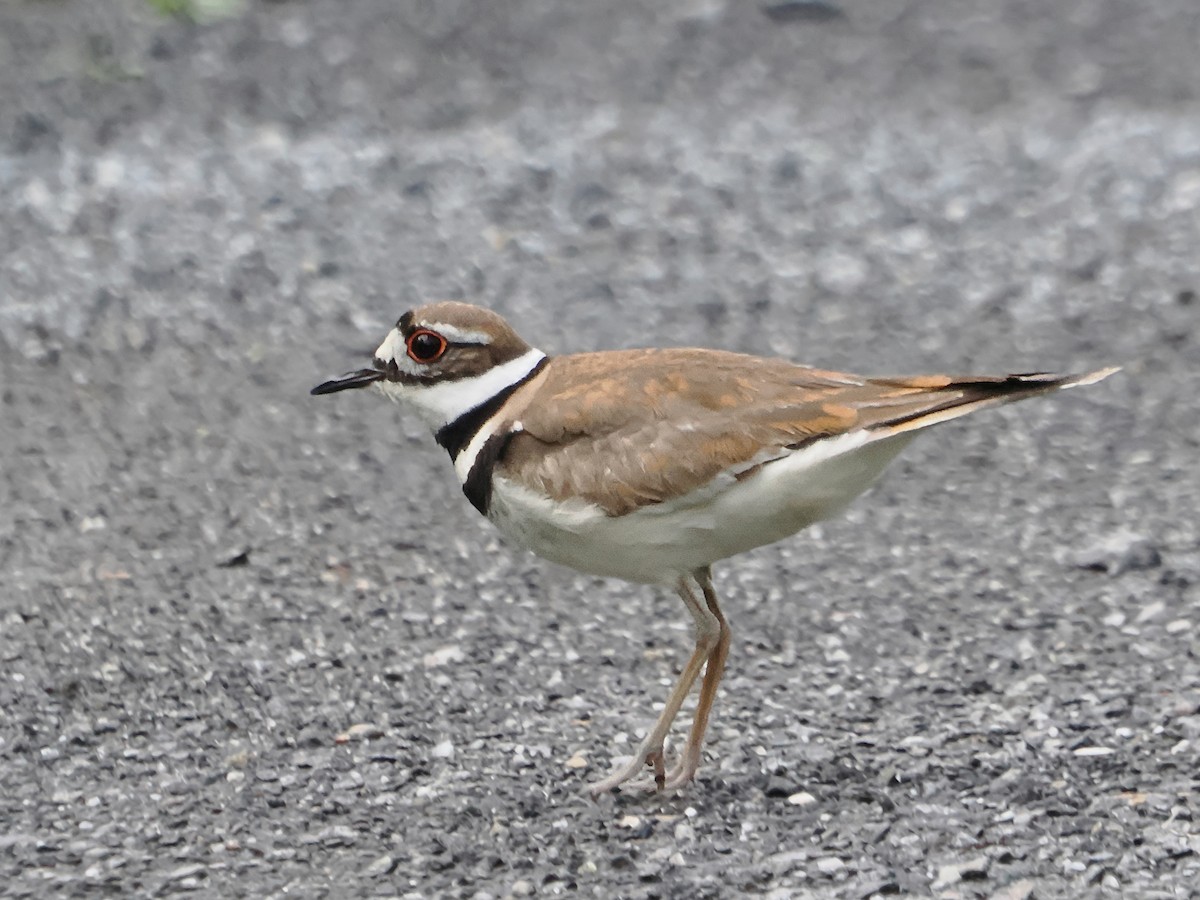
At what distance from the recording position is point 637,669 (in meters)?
5.44

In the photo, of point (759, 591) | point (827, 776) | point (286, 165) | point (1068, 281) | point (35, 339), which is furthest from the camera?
point (286, 165)

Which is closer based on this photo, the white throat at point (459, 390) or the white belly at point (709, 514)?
the white belly at point (709, 514)

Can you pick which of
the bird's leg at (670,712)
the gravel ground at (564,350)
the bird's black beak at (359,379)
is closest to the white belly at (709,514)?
the bird's leg at (670,712)

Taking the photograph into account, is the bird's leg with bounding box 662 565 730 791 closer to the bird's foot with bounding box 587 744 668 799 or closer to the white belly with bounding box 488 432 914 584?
the bird's foot with bounding box 587 744 668 799

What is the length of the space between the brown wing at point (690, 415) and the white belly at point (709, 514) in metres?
0.04

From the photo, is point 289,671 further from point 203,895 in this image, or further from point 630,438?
point 630,438

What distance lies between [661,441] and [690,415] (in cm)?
11

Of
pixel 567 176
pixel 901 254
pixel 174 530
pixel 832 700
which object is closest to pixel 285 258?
pixel 567 176

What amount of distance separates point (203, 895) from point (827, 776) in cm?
165

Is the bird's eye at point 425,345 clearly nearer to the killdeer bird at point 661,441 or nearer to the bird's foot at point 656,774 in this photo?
the killdeer bird at point 661,441

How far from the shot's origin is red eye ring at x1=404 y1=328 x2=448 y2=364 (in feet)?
14.8

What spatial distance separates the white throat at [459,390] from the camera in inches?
179

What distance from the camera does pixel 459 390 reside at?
14.9 feet

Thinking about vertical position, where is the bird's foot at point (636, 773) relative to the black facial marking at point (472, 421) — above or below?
below
